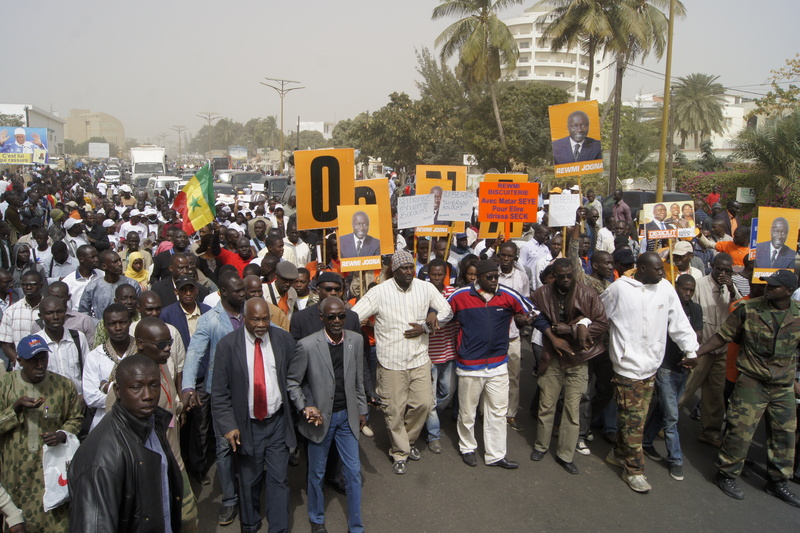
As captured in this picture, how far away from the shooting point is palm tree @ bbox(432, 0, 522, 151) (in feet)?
101

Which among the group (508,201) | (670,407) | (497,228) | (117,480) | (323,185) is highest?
(323,185)

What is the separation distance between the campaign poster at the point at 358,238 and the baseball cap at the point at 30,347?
12.2ft

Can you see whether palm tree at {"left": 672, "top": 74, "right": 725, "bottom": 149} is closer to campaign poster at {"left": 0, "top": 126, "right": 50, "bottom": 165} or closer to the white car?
the white car

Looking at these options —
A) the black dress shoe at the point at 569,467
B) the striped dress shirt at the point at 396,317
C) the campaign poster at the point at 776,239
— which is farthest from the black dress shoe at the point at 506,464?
the campaign poster at the point at 776,239

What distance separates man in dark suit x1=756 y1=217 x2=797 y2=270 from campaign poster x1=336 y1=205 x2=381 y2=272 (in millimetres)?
4157

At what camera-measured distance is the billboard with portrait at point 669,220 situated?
837 centimetres

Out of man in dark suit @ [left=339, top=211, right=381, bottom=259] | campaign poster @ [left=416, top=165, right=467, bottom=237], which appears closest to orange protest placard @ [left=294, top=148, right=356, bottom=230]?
man in dark suit @ [left=339, top=211, right=381, bottom=259]

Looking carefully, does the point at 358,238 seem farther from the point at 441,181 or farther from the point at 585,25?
the point at 585,25

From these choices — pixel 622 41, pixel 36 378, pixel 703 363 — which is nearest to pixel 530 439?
pixel 703 363

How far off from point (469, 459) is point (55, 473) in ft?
11.4

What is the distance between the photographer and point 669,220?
27.5 ft

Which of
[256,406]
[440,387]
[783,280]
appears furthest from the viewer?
[440,387]

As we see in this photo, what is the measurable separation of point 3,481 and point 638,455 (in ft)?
15.8

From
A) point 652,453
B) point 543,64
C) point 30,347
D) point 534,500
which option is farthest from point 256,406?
point 543,64
